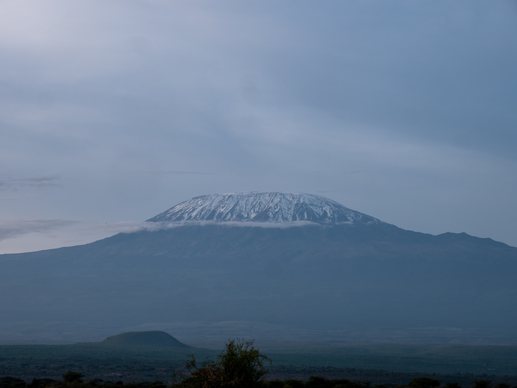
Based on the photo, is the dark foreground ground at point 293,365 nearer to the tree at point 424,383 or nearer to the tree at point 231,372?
the tree at point 424,383

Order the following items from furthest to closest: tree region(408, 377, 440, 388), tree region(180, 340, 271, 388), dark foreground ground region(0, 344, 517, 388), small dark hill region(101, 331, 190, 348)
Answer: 1. small dark hill region(101, 331, 190, 348)
2. dark foreground ground region(0, 344, 517, 388)
3. tree region(408, 377, 440, 388)
4. tree region(180, 340, 271, 388)

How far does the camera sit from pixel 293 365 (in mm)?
58281

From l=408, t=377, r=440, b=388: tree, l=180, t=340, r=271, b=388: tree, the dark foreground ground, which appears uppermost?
l=180, t=340, r=271, b=388: tree

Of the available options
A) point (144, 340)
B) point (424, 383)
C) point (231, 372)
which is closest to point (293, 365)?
point (424, 383)

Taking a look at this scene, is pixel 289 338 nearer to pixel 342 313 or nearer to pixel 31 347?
pixel 342 313

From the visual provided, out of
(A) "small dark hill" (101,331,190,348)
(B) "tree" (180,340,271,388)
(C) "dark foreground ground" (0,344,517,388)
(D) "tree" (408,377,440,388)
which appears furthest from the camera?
(A) "small dark hill" (101,331,190,348)

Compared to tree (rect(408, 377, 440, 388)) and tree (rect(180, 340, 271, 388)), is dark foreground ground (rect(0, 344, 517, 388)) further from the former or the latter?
tree (rect(180, 340, 271, 388))

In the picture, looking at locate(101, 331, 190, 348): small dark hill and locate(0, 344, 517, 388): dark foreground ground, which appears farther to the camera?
locate(101, 331, 190, 348): small dark hill

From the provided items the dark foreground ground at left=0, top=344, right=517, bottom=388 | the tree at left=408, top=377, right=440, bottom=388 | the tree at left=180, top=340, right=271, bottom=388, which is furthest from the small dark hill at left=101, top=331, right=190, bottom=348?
the tree at left=180, top=340, right=271, bottom=388

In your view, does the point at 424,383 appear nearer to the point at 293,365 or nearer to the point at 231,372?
the point at 231,372

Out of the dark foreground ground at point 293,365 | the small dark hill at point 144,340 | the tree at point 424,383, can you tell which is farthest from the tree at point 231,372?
the small dark hill at point 144,340

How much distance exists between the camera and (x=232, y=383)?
69.4 ft

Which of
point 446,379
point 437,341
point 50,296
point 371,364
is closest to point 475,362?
point 371,364

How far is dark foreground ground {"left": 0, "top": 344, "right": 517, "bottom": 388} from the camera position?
45.3 m
